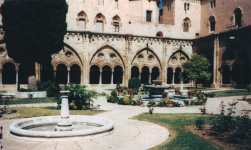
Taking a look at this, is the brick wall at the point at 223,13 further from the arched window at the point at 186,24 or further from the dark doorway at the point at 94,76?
the dark doorway at the point at 94,76

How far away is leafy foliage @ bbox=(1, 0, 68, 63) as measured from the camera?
16.2 meters

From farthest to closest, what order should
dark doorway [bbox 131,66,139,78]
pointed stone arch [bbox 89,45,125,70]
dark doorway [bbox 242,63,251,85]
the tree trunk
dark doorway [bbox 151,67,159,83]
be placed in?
dark doorway [bbox 151,67,159,83], dark doorway [bbox 131,66,139,78], pointed stone arch [bbox 89,45,125,70], dark doorway [bbox 242,63,251,85], the tree trunk

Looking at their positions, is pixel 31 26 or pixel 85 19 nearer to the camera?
pixel 31 26

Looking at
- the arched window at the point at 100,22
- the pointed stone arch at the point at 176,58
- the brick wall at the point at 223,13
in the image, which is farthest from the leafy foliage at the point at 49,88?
the brick wall at the point at 223,13

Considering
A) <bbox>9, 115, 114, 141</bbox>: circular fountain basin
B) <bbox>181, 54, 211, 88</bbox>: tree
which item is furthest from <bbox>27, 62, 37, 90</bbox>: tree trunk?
<bbox>181, 54, 211, 88</bbox>: tree

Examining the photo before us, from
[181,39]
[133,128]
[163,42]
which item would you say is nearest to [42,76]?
[163,42]

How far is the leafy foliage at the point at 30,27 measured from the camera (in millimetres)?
16219

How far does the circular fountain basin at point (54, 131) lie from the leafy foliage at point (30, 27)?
11014mm

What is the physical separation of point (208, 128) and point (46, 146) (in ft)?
16.6

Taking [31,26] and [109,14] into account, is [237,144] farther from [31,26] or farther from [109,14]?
[109,14]

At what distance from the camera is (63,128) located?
230 inches

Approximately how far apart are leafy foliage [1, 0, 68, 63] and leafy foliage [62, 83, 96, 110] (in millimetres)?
8085

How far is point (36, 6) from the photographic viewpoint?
16.5m

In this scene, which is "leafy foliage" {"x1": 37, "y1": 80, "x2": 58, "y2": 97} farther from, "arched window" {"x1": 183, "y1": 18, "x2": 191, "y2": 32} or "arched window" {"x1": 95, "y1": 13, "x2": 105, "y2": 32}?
"arched window" {"x1": 183, "y1": 18, "x2": 191, "y2": 32}
